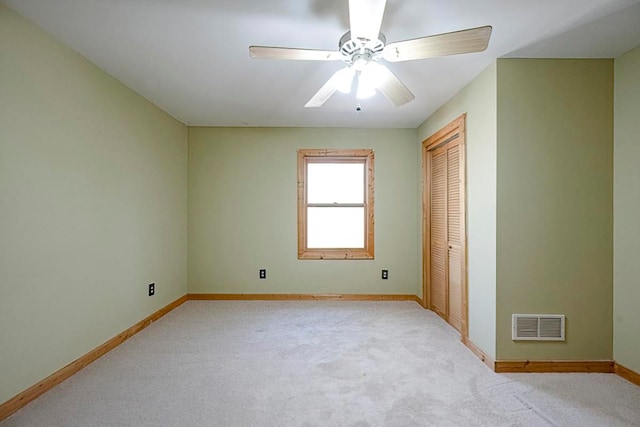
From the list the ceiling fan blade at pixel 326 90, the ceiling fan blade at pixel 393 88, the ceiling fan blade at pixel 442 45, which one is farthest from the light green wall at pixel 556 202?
the ceiling fan blade at pixel 326 90

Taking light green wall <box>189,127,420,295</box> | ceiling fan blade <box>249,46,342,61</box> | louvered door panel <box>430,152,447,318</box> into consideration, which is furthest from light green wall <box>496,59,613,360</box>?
light green wall <box>189,127,420,295</box>

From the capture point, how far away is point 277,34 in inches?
86.5

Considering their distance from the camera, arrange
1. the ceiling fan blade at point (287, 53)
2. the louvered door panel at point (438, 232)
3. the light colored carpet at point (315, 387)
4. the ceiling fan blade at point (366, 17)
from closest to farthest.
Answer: the ceiling fan blade at point (366, 17), the ceiling fan blade at point (287, 53), the light colored carpet at point (315, 387), the louvered door panel at point (438, 232)

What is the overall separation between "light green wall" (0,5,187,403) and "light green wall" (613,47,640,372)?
4052 mm

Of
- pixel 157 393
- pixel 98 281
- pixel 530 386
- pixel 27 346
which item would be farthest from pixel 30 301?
pixel 530 386

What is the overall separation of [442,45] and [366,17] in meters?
0.47

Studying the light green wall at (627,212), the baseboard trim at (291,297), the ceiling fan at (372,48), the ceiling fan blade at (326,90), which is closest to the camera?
the ceiling fan at (372,48)

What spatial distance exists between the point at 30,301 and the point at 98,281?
658 millimetres

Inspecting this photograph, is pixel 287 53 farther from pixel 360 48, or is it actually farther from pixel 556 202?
pixel 556 202

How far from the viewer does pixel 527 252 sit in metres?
2.57

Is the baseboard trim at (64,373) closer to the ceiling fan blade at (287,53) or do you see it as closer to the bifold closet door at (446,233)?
the ceiling fan blade at (287,53)

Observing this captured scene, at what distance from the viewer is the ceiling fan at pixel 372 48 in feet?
5.35

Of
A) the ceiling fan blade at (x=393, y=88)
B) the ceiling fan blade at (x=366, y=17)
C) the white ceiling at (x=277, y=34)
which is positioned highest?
the white ceiling at (x=277, y=34)

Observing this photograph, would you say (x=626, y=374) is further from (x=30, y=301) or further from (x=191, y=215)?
(x=191, y=215)
